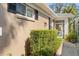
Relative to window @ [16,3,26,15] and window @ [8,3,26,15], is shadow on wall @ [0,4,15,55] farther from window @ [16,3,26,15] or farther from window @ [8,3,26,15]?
window @ [16,3,26,15]

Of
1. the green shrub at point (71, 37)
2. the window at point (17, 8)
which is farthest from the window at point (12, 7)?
the green shrub at point (71, 37)

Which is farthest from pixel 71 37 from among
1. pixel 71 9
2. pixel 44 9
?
pixel 44 9

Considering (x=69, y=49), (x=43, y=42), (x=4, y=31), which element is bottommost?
(x=69, y=49)

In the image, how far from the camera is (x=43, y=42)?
5.95 metres

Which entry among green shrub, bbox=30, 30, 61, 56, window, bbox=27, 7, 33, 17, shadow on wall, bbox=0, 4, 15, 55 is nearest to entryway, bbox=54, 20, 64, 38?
green shrub, bbox=30, 30, 61, 56

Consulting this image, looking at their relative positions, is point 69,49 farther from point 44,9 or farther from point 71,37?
point 44,9

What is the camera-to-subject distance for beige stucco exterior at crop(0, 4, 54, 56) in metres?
5.88

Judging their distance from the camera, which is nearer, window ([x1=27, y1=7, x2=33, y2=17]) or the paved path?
the paved path

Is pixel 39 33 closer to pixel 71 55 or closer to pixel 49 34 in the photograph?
pixel 49 34

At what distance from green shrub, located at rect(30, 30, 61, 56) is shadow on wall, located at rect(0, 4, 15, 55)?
37 centimetres

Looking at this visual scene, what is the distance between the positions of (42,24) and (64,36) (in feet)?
1.44

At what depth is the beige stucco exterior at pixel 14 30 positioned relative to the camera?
5.88m

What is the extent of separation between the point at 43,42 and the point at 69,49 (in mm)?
468

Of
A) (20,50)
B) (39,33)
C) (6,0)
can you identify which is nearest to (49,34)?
(39,33)
